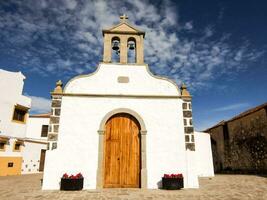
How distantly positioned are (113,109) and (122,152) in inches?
70.2

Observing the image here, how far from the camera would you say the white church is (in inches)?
316

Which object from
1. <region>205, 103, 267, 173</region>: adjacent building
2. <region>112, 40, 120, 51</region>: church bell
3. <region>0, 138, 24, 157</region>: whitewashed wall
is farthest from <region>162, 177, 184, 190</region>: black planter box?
<region>0, 138, 24, 157</region>: whitewashed wall

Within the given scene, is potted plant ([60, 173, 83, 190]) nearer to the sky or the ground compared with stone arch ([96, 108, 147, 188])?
nearer to the ground

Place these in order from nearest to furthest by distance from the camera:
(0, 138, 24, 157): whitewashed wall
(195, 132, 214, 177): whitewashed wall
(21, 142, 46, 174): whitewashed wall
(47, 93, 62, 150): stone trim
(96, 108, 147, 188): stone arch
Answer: (96, 108, 147, 188): stone arch < (47, 93, 62, 150): stone trim < (195, 132, 214, 177): whitewashed wall < (0, 138, 24, 157): whitewashed wall < (21, 142, 46, 174): whitewashed wall

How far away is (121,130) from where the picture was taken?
866cm

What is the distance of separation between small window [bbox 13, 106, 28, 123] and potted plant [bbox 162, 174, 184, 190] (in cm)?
1508

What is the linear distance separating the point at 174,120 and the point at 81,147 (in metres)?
3.89

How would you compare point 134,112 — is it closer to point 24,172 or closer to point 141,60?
point 141,60

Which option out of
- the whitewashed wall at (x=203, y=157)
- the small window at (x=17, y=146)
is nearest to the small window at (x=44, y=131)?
the small window at (x=17, y=146)

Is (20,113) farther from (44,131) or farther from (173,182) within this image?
(173,182)

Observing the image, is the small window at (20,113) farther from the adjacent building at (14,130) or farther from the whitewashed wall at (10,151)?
the whitewashed wall at (10,151)

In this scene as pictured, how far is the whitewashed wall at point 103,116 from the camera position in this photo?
798cm

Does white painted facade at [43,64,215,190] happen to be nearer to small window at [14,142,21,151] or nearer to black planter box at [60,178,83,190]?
black planter box at [60,178,83,190]

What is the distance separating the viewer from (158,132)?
8.51m
